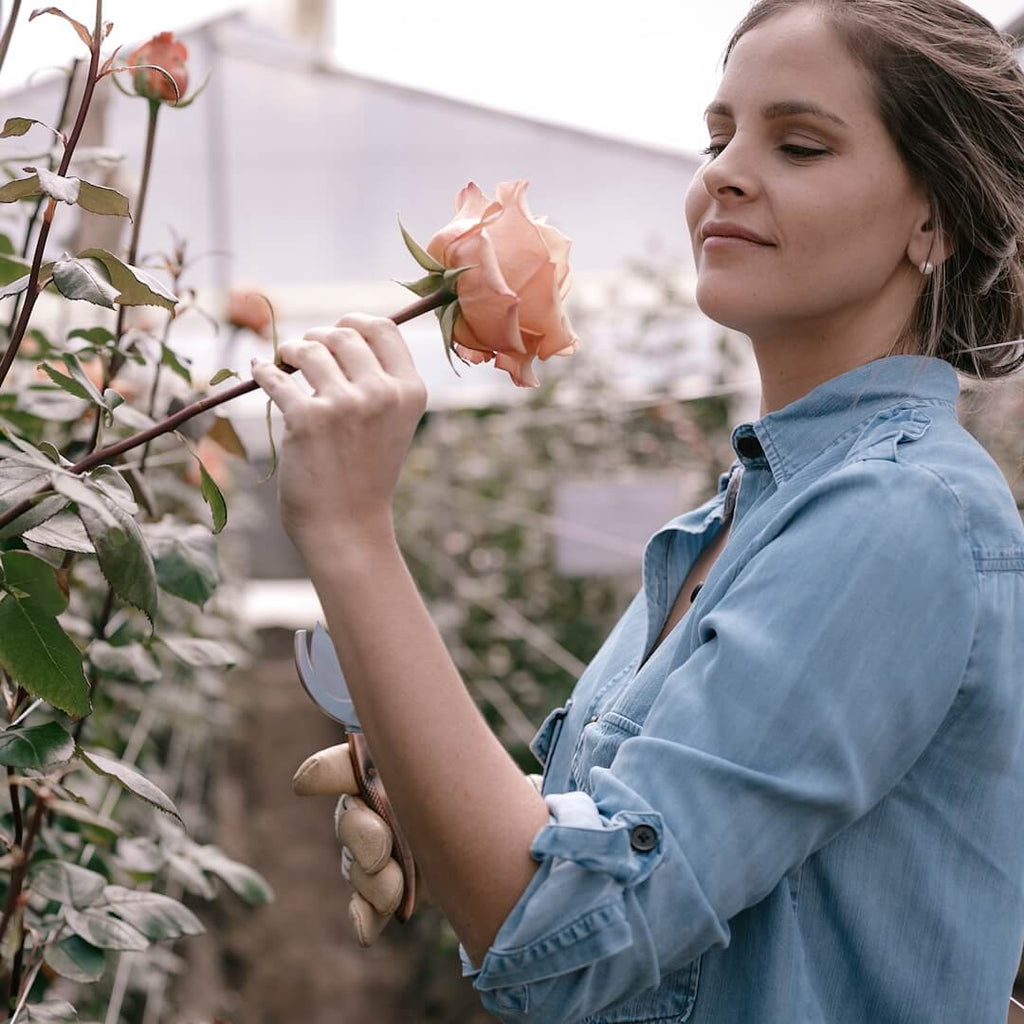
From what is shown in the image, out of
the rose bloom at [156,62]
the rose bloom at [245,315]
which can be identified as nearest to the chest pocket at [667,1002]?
the rose bloom at [156,62]

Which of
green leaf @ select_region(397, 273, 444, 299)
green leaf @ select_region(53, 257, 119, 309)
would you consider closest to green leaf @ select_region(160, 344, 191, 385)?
green leaf @ select_region(53, 257, 119, 309)

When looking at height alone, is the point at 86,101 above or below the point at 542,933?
above

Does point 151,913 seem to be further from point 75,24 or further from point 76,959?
point 75,24

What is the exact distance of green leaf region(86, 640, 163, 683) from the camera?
3.62ft

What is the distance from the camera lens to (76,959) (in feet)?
3.08

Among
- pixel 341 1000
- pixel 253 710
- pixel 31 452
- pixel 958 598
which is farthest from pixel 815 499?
pixel 253 710

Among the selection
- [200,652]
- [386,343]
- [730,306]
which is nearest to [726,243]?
[730,306]

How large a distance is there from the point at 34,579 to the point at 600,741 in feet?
1.22

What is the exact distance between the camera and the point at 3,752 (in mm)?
730

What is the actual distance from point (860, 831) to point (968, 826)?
7 cm

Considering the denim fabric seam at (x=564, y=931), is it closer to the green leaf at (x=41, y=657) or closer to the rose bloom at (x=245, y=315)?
the green leaf at (x=41, y=657)

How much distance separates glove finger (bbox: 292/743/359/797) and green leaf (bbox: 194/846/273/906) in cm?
47

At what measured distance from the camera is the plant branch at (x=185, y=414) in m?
0.64

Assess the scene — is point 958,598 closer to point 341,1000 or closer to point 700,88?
point 341,1000
